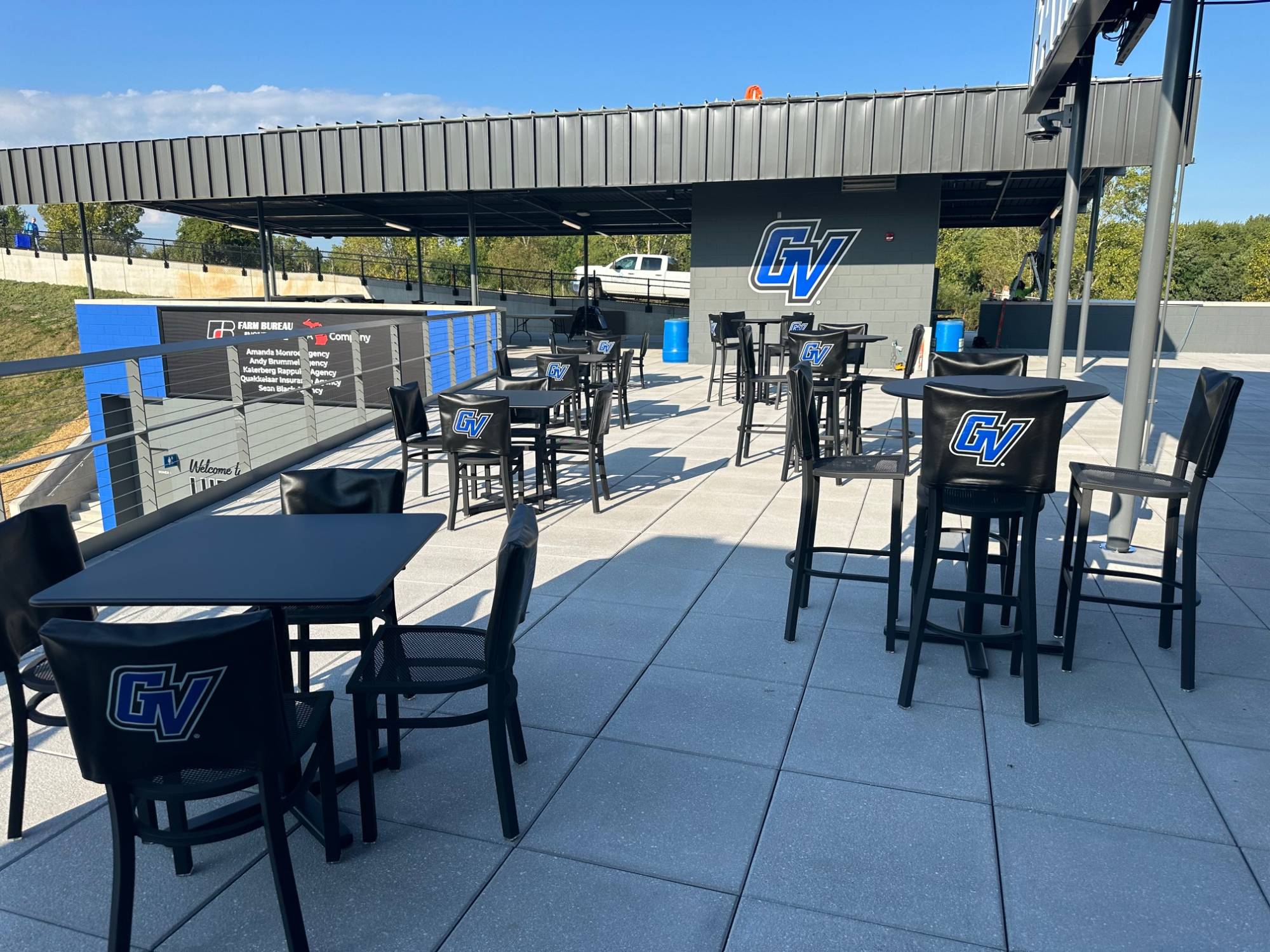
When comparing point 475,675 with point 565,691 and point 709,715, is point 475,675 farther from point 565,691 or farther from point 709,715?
point 709,715

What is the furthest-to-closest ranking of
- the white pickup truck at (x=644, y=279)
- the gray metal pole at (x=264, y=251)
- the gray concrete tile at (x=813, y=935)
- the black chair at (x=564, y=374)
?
the white pickup truck at (x=644, y=279) → the gray metal pole at (x=264, y=251) → the black chair at (x=564, y=374) → the gray concrete tile at (x=813, y=935)

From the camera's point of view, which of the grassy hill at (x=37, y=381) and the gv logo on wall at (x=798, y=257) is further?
the grassy hill at (x=37, y=381)

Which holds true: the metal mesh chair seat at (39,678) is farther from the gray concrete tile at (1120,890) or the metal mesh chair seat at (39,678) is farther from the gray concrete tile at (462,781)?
the gray concrete tile at (1120,890)

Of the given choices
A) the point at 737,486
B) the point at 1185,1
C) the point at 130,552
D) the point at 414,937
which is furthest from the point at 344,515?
the point at 1185,1

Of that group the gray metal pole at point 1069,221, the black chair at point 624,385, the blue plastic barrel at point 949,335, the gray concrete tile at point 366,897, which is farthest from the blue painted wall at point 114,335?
the gray concrete tile at point 366,897

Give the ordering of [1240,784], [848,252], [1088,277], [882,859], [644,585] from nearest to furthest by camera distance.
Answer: [882,859], [1240,784], [644,585], [1088,277], [848,252]

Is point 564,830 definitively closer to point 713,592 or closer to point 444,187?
point 713,592

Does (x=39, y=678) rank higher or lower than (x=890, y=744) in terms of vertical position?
higher

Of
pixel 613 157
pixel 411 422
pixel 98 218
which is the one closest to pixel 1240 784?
pixel 411 422

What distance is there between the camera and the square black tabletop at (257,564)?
2.07 m

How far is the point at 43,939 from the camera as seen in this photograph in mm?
2041

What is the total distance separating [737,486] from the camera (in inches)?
266

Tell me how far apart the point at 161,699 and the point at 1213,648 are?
397cm

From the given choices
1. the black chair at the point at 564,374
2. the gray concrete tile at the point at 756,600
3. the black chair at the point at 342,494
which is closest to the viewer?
the black chair at the point at 342,494
